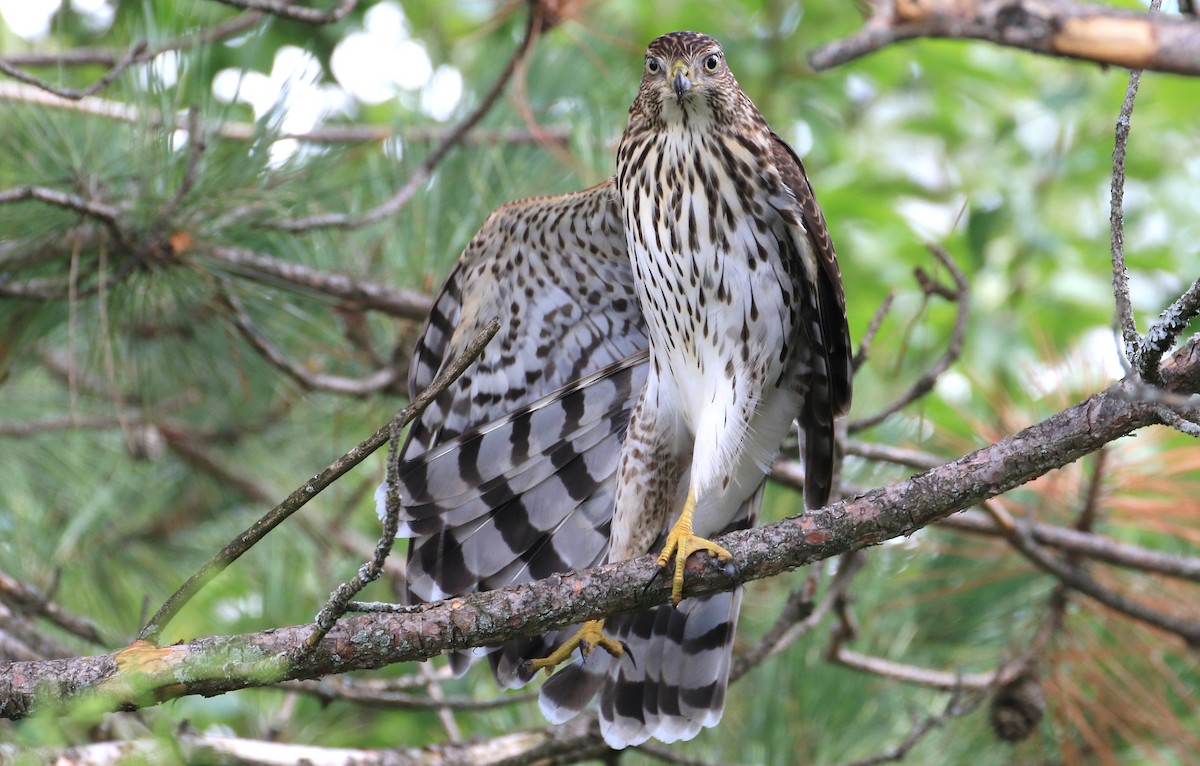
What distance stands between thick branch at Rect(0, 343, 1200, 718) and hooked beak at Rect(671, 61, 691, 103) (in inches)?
51.7

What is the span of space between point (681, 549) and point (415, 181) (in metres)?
1.85

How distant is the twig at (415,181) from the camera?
12.0ft

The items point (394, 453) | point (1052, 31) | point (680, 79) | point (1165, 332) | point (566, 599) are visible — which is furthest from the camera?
point (680, 79)

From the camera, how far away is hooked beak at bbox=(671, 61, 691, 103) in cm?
322

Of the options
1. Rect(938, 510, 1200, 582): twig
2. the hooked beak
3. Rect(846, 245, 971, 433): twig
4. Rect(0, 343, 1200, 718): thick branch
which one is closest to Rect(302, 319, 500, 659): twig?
Rect(0, 343, 1200, 718): thick branch

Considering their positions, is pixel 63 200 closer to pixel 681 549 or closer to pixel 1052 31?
pixel 681 549

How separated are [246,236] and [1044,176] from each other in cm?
472

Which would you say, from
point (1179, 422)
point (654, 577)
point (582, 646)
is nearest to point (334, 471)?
point (654, 577)

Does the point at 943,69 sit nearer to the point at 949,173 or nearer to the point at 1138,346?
the point at 949,173

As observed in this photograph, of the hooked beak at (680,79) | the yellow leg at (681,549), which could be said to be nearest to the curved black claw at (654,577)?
the yellow leg at (681,549)

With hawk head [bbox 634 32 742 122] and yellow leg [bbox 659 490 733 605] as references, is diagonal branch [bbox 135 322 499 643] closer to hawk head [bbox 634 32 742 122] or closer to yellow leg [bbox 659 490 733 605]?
yellow leg [bbox 659 490 733 605]

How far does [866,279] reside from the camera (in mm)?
6109

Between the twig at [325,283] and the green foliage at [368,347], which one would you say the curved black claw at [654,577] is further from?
the twig at [325,283]

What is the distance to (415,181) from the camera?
3973 mm
